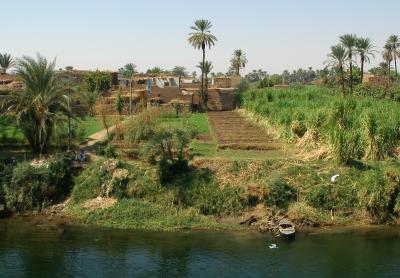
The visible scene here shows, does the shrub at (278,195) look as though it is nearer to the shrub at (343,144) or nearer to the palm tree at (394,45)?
the shrub at (343,144)

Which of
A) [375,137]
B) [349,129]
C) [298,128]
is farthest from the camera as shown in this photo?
[298,128]

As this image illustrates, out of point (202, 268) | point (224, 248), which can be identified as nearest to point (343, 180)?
point (224, 248)

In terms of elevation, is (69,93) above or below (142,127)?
above

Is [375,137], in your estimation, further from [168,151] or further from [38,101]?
[38,101]

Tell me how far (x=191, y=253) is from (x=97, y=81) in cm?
4192

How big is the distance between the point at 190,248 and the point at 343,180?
7985 mm

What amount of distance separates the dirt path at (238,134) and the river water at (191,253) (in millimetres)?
8607

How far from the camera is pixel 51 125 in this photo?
2764 cm

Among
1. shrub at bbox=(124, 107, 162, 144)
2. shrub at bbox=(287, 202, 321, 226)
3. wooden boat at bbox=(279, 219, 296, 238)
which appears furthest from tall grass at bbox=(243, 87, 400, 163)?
→ shrub at bbox=(124, 107, 162, 144)

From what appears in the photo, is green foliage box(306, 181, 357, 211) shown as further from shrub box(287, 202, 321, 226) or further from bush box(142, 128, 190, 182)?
bush box(142, 128, 190, 182)

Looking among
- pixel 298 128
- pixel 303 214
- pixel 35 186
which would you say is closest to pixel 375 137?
pixel 298 128

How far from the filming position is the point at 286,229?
21.2m

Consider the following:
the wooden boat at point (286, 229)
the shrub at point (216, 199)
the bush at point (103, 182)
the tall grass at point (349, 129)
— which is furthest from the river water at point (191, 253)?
the tall grass at point (349, 129)

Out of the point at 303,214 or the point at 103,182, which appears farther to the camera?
the point at 103,182
